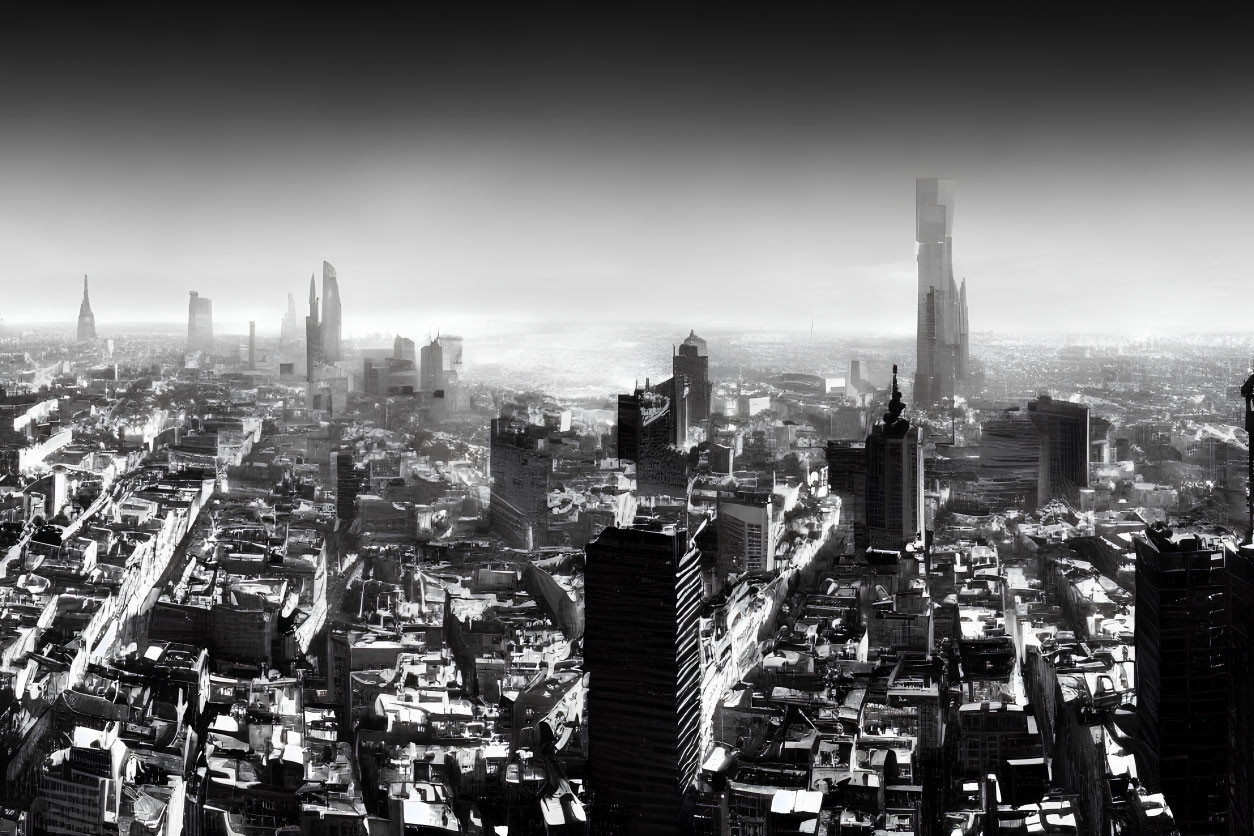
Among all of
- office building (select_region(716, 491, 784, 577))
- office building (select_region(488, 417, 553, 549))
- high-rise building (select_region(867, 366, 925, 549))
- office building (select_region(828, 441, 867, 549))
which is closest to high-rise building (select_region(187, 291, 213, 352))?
office building (select_region(488, 417, 553, 549))

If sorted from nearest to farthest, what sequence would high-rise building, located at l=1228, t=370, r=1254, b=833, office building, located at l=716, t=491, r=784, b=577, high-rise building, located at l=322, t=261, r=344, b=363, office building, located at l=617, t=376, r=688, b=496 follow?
high-rise building, located at l=1228, t=370, r=1254, b=833, office building, located at l=716, t=491, r=784, b=577, high-rise building, located at l=322, t=261, r=344, b=363, office building, located at l=617, t=376, r=688, b=496

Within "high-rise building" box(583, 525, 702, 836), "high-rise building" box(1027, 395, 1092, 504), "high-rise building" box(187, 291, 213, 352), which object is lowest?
"high-rise building" box(583, 525, 702, 836)

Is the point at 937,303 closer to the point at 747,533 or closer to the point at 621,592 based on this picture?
the point at 747,533

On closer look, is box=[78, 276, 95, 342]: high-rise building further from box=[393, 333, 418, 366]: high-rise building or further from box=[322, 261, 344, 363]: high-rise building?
box=[393, 333, 418, 366]: high-rise building

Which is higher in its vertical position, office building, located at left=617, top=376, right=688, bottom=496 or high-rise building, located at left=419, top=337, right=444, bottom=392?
high-rise building, located at left=419, top=337, right=444, bottom=392

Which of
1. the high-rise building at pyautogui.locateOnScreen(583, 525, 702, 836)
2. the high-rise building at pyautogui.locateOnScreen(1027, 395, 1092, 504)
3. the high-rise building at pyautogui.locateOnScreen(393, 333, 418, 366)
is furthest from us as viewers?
the high-rise building at pyautogui.locateOnScreen(393, 333, 418, 366)

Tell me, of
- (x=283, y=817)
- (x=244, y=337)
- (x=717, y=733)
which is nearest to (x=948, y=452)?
(x=717, y=733)

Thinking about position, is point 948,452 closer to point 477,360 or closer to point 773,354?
point 773,354

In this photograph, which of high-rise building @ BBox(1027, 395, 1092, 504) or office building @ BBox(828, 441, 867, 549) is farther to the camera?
office building @ BBox(828, 441, 867, 549)

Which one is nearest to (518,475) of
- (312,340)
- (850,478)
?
(312,340)
